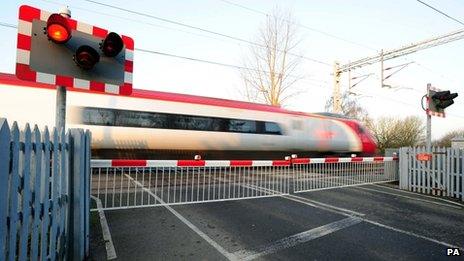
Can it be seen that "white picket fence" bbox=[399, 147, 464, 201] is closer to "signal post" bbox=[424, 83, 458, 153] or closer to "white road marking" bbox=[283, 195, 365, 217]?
"signal post" bbox=[424, 83, 458, 153]

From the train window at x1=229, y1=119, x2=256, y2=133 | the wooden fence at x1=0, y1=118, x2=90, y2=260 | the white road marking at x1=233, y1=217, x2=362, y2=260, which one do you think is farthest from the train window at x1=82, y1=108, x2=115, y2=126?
the white road marking at x1=233, y1=217, x2=362, y2=260

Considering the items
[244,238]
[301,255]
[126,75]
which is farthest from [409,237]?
[126,75]

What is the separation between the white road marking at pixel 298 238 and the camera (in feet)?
13.6

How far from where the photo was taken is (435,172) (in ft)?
29.8

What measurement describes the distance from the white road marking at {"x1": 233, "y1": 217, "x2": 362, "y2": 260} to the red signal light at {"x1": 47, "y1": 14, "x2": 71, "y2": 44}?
3.48 metres

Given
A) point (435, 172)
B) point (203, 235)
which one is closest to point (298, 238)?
point (203, 235)

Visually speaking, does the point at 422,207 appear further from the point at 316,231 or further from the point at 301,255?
the point at 301,255

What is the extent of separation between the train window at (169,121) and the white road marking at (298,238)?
8.74m

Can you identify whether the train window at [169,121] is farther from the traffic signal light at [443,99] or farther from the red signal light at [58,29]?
the red signal light at [58,29]

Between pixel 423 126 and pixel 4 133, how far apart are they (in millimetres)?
43485

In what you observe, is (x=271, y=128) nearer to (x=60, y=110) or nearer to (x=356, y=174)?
(x=356, y=174)

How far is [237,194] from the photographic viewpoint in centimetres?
816

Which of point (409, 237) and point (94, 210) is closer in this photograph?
point (409, 237)

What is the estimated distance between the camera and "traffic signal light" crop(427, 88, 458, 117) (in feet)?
30.5
